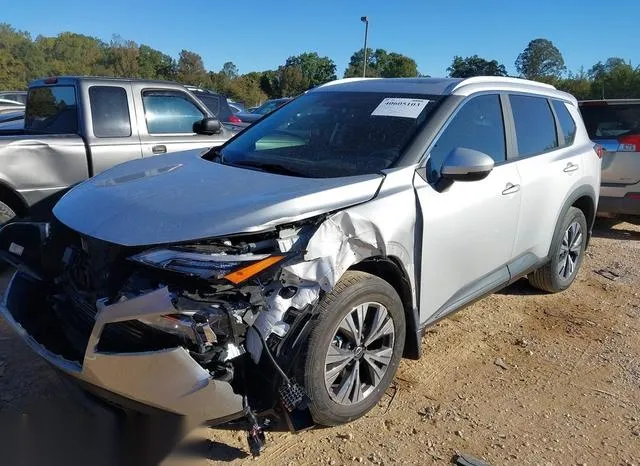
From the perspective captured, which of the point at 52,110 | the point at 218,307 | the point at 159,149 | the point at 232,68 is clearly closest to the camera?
the point at 218,307

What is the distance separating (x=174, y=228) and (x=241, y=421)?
92 cm

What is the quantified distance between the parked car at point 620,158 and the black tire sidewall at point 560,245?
218cm

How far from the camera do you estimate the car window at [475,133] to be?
130 inches

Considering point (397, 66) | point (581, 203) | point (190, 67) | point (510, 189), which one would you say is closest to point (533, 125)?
point (510, 189)

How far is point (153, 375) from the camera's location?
84.0 inches

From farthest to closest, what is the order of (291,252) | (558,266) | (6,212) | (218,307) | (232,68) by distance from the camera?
(232,68)
(6,212)
(558,266)
(291,252)
(218,307)

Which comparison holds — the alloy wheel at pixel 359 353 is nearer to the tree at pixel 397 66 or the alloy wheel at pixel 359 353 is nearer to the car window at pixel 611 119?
the car window at pixel 611 119

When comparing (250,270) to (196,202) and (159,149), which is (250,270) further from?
(159,149)

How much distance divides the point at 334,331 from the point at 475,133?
1812 millimetres

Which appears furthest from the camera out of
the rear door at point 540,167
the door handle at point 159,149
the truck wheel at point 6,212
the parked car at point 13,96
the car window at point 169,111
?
the parked car at point 13,96

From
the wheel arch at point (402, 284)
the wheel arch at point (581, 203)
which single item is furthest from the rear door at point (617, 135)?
the wheel arch at point (402, 284)

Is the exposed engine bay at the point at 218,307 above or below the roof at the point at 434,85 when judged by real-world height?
below

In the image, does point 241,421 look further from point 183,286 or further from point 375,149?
point 375,149

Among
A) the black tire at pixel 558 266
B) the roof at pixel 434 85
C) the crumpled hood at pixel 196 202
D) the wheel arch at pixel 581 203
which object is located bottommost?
the black tire at pixel 558 266
